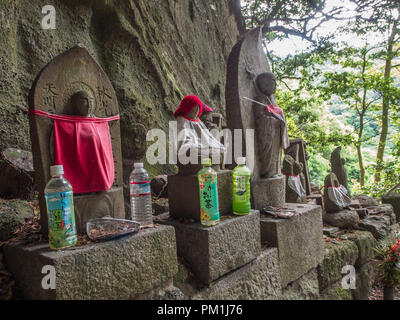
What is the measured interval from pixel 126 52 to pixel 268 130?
10.8 ft

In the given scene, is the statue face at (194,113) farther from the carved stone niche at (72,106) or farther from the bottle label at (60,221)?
the bottle label at (60,221)

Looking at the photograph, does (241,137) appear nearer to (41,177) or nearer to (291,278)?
(291,278)

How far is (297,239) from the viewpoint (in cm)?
275

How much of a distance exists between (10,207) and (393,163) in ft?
38.9

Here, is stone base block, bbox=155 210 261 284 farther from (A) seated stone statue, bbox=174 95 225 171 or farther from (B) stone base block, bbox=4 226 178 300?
(A) seated stone statue, bbox=174 95 225 171

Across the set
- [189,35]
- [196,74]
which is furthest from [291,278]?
[189,35]

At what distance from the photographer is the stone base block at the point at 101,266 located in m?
1.27

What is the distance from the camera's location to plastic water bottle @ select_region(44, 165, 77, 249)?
4.58 feet

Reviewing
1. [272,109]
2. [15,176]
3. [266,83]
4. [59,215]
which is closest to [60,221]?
[59,215]

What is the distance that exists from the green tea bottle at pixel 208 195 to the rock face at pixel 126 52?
243 cm

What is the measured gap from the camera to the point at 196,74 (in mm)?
7312

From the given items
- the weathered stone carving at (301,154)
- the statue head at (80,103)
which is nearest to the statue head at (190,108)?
the statue head at (80,103)

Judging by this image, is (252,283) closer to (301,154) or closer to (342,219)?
(342,219)

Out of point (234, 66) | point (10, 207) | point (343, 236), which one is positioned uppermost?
point (234, 66)
